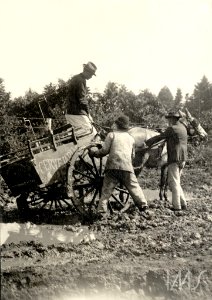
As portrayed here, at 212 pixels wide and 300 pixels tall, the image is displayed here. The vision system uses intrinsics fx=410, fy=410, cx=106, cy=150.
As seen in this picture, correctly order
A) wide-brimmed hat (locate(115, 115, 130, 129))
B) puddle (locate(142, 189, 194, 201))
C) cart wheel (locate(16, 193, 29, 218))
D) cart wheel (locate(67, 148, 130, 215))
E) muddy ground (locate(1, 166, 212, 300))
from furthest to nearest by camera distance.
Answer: puddle (locate(142, 189, 194, 201)), cart wheel (locate(16, 193, 29, 218)), wide-brimmed hat (locate(115, 115, 130, 129)), cart wheel (locate(67, 148, 130, 215)), muddy ground (locate(1, 166, 212, 300))

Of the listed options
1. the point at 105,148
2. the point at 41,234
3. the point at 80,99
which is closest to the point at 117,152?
the point at 105,148

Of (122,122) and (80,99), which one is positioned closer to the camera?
(122,122)

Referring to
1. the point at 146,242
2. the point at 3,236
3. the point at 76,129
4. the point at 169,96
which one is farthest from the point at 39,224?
the point at 169,96

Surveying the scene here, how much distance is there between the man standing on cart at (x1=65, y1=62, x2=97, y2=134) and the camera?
7879mm

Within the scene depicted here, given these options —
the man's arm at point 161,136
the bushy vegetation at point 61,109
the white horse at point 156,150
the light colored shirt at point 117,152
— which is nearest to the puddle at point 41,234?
the light colored shirt at point 117,152

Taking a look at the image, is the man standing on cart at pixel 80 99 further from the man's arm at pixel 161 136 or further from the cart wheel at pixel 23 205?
the cart wheel at pixel 23 205

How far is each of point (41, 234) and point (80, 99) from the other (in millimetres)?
2655

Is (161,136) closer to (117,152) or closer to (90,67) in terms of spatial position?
(117,152)

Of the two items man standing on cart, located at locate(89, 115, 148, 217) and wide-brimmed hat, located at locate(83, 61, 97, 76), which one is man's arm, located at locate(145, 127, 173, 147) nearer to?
man standing on cart, located at locate(89, 115, 148, 217)

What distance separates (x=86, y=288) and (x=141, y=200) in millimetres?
2926

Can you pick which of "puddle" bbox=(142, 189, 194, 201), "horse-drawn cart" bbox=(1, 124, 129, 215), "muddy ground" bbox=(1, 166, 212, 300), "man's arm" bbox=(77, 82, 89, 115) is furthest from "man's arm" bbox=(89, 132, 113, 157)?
"puddle" bbox=(142, 189, 194, 201)

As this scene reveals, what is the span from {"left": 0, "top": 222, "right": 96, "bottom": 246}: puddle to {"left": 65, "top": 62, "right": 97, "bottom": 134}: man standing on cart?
6.80 feet

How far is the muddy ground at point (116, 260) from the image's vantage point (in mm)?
4488

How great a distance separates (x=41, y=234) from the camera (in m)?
6.95
